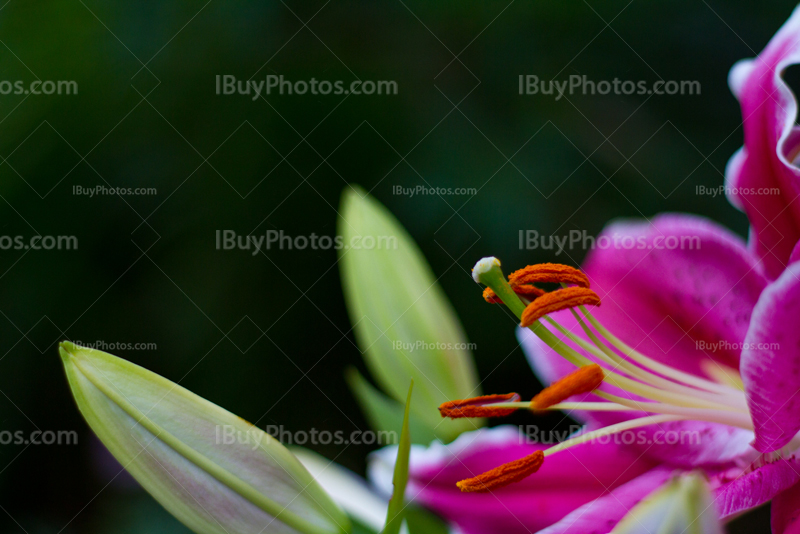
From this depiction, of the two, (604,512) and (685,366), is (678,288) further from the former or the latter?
(604,512)

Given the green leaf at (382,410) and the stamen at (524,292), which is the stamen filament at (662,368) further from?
the green leaf at (382,410)

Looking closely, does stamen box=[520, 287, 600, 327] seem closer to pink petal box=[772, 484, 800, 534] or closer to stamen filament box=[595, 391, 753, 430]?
stamen filament box=[595, 391, 753, 430]

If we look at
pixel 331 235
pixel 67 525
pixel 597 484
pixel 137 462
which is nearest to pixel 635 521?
pixel 597 484

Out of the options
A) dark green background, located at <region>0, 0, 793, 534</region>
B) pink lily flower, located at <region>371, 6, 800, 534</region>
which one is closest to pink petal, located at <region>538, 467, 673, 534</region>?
pink lily flower, located at <region>371, 6, 800, 534</region>

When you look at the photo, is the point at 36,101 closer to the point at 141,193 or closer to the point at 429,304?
the point at 141,193

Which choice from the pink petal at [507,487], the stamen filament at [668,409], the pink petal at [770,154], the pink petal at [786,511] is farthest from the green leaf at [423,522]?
the pink petal at [770,154]

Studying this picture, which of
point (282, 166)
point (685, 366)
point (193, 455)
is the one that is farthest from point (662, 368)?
point (282, 166)

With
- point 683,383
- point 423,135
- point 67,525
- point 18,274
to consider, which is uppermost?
point 423,135
